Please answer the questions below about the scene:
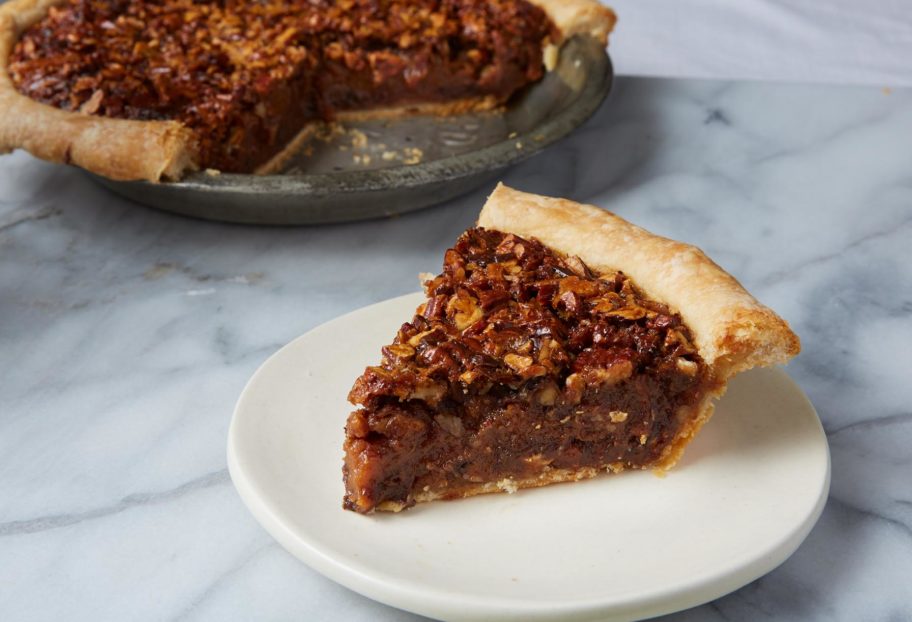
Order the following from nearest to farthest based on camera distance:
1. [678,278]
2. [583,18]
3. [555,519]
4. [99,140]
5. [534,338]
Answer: [555,519] → [534,338] → [678,278] → [99,140] → [583,18]

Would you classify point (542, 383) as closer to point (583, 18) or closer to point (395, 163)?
point (395, 163)

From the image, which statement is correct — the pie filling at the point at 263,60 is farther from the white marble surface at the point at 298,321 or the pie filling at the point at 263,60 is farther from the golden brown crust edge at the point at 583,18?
the white marble surface at the point at 298,321

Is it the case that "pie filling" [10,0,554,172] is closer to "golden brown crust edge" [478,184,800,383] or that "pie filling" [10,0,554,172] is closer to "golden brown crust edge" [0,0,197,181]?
"golden brown crust edge" [0,0,197,181]

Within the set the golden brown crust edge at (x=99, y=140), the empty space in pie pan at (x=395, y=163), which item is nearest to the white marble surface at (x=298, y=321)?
the empty space in pie pan at (x=395, y=163)

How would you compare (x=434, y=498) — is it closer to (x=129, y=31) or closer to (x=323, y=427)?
(x=323, y=427)

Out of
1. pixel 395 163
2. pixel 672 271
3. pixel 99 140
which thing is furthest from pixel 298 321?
pixel 672 271

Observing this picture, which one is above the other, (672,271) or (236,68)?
(672,271)
